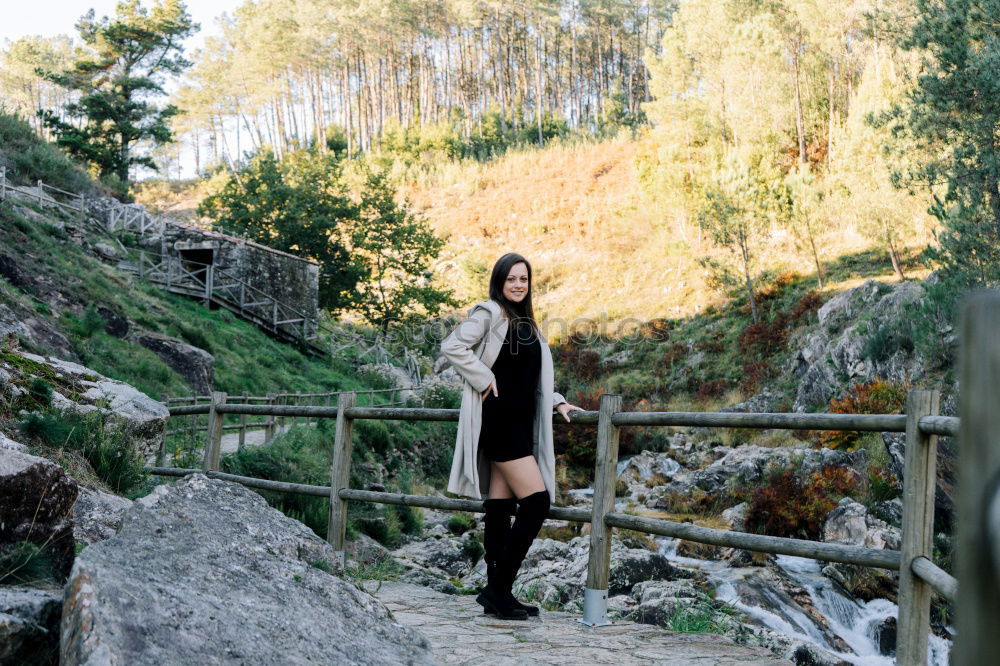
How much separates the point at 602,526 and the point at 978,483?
4437mm

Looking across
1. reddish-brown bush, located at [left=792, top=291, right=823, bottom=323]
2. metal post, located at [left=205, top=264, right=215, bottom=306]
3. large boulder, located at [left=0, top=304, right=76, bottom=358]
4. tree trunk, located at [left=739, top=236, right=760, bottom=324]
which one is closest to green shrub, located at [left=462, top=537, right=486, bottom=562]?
large boulder, located at [left=0, top=304, right=76, bottom=358]

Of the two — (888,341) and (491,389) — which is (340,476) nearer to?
(491,389)

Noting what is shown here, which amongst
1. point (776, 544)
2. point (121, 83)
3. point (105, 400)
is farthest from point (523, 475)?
point (121, 83)

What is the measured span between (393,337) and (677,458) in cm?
1412

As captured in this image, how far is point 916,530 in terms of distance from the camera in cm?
350

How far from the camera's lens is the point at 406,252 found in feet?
103

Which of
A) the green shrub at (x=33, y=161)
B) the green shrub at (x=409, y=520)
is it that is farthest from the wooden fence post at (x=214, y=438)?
the green shrub at (x=33, y=161)

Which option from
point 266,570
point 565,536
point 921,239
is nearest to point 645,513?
point 565,536

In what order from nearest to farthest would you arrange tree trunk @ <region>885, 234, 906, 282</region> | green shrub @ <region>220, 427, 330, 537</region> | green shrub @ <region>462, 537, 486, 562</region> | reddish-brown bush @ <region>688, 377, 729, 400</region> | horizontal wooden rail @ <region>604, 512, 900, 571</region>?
horizontal wooden rail @ <region>604, 512, 900, 571</region> < green shrub @ <region>220, 427, 330, 537</region> < green shrub @ <region>462, 537, 486, 562</region> < tree trunk @ <region>885, 234, 906, 282</region> < reddish-brown bush @ <region>688, 377, 729, 400</region>

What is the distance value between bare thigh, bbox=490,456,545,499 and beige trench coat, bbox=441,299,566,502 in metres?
0.07

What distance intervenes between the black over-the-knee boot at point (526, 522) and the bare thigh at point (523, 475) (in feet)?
0.11

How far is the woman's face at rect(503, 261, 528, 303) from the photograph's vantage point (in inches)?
186

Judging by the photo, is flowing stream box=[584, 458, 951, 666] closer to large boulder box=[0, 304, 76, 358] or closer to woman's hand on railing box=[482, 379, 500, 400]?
woman's hand on railing box=[482, 379, 500, 400]

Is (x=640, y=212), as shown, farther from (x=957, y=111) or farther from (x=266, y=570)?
(x=266, y=570)
